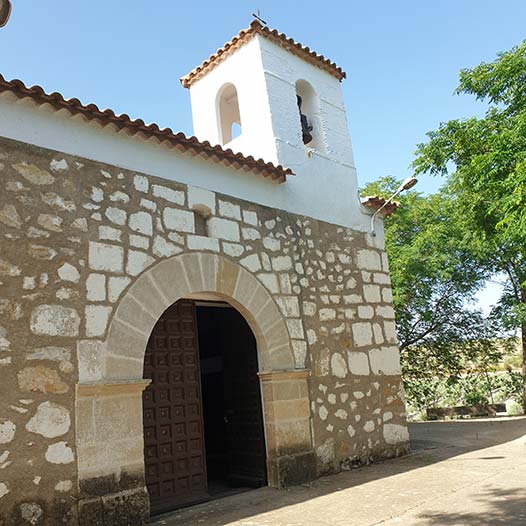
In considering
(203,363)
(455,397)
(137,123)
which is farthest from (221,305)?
(455,397)

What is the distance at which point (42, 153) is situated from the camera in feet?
13.6

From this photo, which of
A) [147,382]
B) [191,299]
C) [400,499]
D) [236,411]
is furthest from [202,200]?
[400,499]

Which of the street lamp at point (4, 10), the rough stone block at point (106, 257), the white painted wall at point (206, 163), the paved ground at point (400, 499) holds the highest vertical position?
the white painted wall at point (206, 163)

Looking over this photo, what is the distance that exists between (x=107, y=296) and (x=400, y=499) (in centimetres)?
307

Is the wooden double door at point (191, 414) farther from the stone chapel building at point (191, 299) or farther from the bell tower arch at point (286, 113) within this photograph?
the bell tower arch at point (286, 113)

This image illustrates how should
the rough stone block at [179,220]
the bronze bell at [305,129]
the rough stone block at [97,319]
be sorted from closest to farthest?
1. the rough stone block at [97,319]
2. the rough stone block at [179,220]
3. the bronze bell at [305,129]

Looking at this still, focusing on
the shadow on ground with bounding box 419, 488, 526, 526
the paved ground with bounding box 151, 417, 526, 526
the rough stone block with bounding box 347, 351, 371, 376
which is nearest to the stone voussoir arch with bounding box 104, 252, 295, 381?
the rough stone block with bounding box 347, 351, 371, 376

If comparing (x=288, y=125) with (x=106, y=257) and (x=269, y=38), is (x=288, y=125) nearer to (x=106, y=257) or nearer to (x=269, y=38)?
(x=269, y=38)

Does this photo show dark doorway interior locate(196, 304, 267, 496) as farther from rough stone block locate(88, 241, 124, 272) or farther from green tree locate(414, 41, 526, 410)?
green tree locate(414, 41, 526, 410)

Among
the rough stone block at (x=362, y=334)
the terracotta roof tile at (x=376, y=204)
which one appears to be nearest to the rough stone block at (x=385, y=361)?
the rough stone block at (x=362, y=334)

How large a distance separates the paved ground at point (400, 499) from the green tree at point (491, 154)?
3464mm

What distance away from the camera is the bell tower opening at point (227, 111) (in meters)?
7.48

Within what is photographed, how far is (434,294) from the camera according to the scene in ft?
45.4

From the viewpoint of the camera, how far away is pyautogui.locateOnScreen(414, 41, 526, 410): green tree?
789 cm
